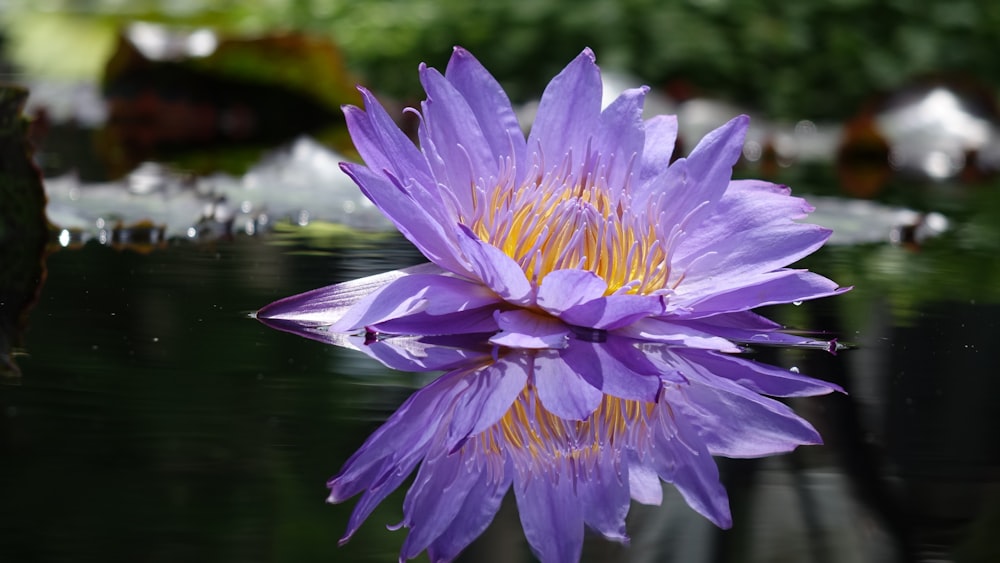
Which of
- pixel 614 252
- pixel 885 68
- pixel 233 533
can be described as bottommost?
pixel 233 533

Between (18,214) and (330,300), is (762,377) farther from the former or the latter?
(18,214)

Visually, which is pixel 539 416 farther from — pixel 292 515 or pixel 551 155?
pixel 551 155

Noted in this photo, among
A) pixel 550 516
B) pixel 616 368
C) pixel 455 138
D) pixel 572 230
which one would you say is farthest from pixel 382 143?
pixel 550 516

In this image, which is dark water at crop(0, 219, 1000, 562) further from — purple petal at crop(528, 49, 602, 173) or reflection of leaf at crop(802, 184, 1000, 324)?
purple petal at crop(528, 49, 602, 173)

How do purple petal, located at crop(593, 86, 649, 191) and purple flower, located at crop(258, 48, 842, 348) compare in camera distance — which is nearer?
purple flower, located at crop(258, 48, 842, 348)

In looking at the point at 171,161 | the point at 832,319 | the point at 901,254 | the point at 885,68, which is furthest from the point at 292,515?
the point at 885,68

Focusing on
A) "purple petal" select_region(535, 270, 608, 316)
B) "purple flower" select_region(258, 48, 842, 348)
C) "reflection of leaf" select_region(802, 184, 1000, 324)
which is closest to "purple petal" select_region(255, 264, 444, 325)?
"purple flower" select_region(258, 48, 842, 348)
